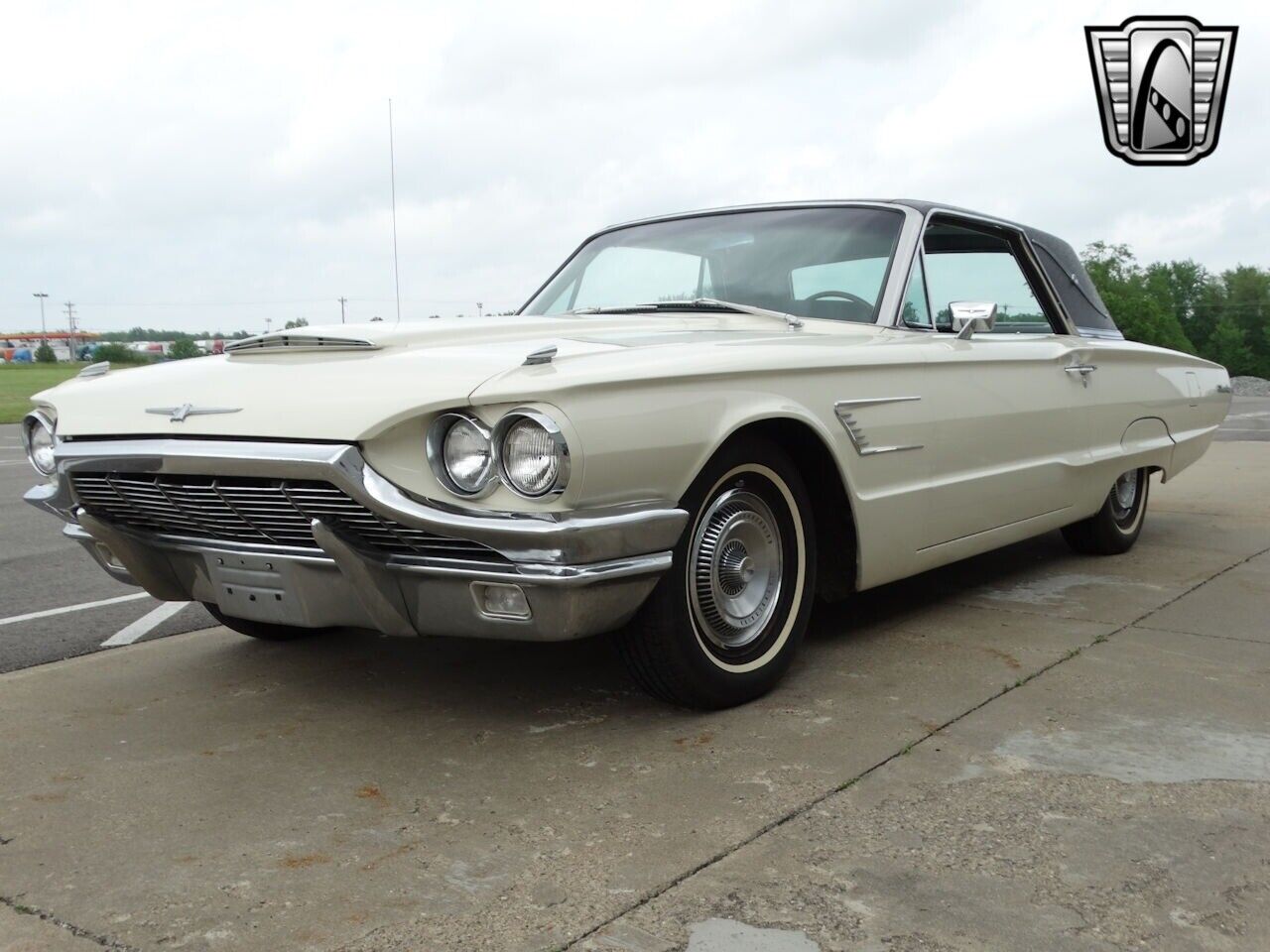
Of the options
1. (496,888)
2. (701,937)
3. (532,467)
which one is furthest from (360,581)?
(701,937)

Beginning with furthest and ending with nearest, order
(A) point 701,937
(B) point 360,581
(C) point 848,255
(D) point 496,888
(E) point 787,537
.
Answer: (C) point 848,255 < (E) point 787,537 < (B) point 360,581 < (D) point 496,888 < (A) point 701,937

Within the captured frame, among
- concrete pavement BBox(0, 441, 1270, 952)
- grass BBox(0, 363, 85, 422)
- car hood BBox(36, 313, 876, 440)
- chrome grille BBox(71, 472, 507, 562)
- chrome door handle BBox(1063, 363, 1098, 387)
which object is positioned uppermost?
car hood BBox(36, 313, 876, 440)

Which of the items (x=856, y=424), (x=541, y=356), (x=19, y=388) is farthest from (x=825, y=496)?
(x=19, y=388)

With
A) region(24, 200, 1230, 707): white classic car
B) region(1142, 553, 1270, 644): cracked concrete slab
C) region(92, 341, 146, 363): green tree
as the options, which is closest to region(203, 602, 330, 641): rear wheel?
region(24, 200, 1230, 707): white classic car

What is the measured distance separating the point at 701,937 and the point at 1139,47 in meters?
10.6

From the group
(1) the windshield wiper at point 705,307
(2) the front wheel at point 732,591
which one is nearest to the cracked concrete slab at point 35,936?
(2) the front wheel at point 732,591

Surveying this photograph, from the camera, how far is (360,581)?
9.44 ft

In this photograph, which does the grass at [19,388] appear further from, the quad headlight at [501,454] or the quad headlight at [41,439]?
the quad headlight at [501,454]

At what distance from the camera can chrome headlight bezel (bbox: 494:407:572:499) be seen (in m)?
2.70

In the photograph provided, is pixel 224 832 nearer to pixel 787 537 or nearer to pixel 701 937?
pixel 701 937

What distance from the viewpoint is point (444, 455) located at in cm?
280

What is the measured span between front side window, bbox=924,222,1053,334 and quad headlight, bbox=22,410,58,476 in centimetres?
287

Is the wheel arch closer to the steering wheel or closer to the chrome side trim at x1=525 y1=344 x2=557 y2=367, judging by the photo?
the chrome side trim at x1=525 y1=344 x2=557 y2=367

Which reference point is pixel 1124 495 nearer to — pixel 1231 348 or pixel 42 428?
pixel 42 428
